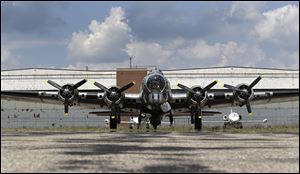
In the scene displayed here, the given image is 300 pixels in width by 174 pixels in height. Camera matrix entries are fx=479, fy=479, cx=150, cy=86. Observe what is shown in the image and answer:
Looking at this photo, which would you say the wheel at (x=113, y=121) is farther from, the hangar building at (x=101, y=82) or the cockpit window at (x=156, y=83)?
the hangar building at (x=101, y=82)

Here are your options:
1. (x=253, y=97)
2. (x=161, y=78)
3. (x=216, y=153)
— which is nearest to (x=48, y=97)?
(x=161, y=78)

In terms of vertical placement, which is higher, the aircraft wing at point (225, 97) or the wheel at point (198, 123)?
the aircraft wing at point (225, 97)

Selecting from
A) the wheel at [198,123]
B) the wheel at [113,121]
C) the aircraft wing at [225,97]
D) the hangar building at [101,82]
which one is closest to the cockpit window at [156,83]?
the aircraft wing at [225,97]

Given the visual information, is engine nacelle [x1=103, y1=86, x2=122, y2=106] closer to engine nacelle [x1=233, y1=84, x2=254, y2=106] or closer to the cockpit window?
the cockpit window

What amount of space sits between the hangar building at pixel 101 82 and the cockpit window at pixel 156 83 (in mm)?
27186

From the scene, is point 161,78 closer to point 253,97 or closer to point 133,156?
point 253,97

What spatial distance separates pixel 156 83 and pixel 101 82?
40.5 metres

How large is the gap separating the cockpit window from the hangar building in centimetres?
2719

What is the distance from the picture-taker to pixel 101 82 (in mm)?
78562

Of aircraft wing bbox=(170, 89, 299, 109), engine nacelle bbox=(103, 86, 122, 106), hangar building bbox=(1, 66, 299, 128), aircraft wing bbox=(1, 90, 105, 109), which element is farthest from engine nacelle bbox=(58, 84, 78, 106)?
hangar building bbox=(1, 66, 299, 128)

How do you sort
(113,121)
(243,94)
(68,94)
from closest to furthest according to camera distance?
(113,121), (68,94), (243,94)

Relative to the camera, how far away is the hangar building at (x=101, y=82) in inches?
2601

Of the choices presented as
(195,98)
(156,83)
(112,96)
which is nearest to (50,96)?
(112,96)

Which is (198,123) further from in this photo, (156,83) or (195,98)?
(156,83)
